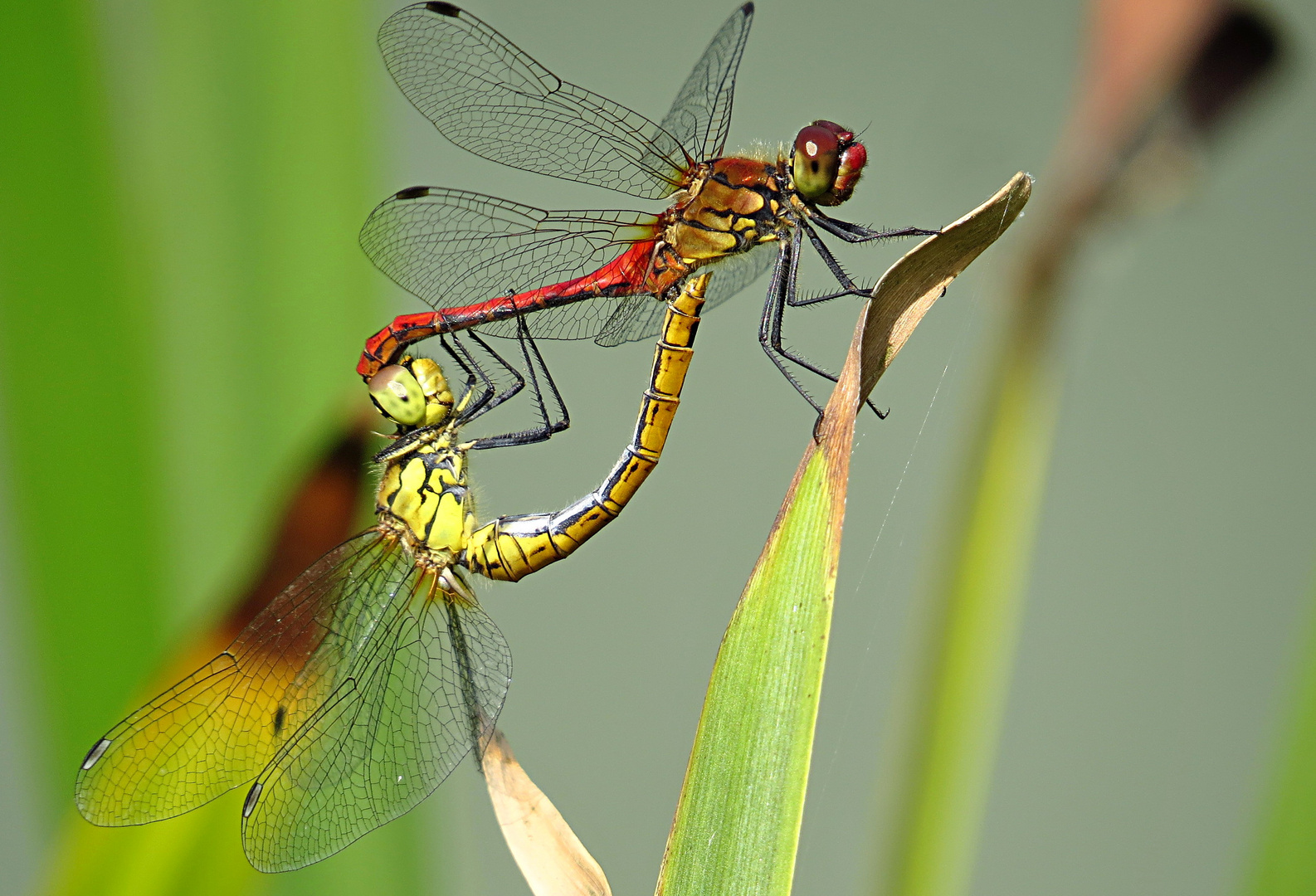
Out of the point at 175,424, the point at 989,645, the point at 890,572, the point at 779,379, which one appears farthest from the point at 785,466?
the point at 175,424

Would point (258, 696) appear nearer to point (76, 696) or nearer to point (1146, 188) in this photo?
point (76, 696)

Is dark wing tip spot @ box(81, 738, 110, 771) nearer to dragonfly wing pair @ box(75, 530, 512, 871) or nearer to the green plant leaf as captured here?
dragonfly wing pair @ box(75, 530, 512, 871)

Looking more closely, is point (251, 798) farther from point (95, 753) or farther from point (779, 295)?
point (779, 295)

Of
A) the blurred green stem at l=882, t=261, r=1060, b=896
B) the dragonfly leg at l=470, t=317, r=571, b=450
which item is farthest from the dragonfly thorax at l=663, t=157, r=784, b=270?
the blurred green stem at l=882, t=261, r=1060, b=896

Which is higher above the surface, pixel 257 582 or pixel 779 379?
pixel 779 379

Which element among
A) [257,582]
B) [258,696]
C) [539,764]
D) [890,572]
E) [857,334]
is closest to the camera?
[857,334]

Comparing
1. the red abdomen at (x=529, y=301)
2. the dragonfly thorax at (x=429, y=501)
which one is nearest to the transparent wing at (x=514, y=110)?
the red abdomen at (x=529, y=301)

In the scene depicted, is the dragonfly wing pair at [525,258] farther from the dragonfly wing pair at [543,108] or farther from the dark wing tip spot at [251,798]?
the dark wing tip spot at [251,798]
